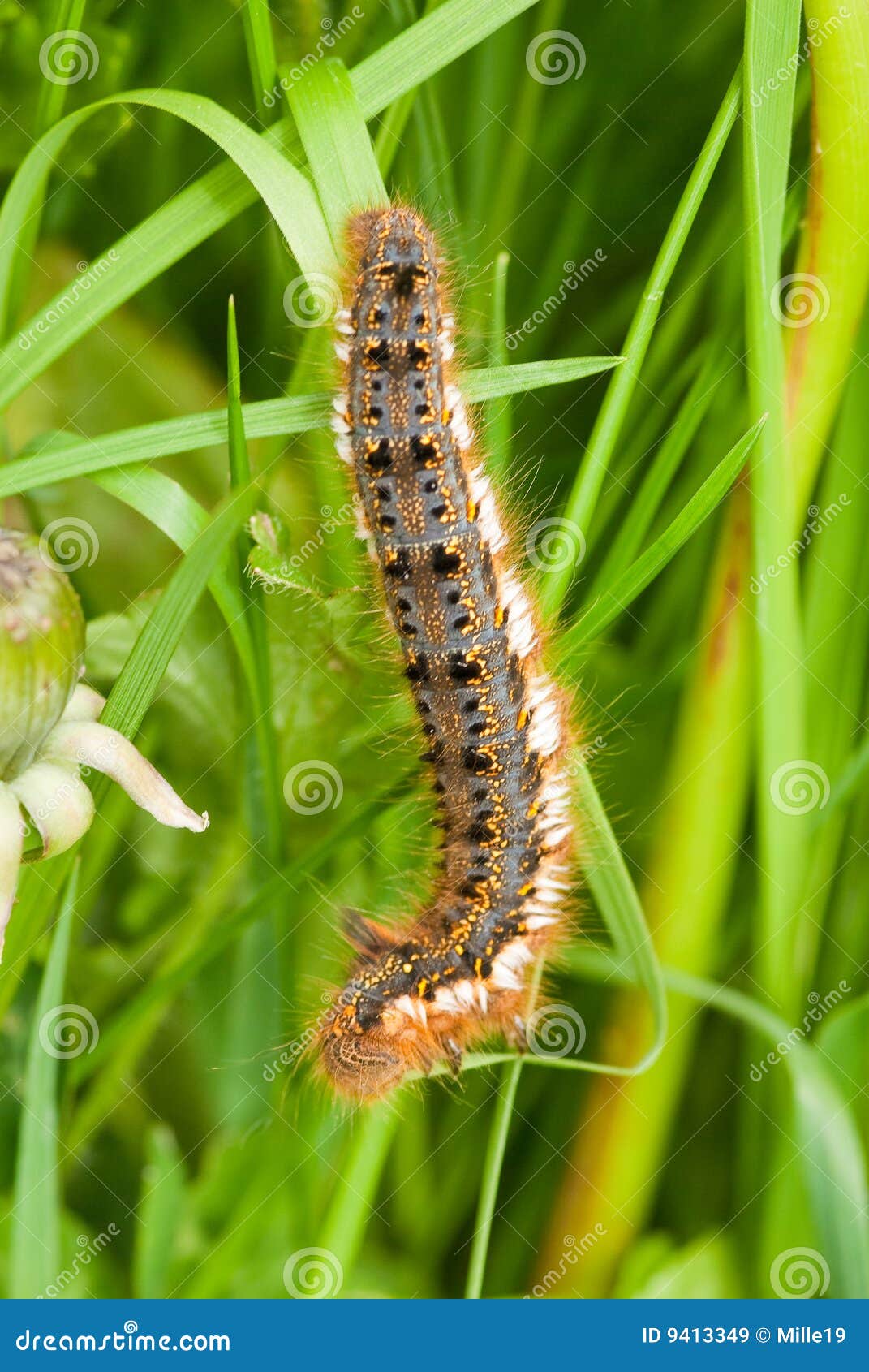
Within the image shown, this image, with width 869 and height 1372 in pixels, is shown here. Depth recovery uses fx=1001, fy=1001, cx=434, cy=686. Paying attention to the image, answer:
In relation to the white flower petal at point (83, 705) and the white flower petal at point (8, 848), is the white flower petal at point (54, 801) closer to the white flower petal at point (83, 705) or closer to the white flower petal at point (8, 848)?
the white flower petal at point (8, 848)

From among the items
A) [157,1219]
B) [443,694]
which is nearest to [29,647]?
[443,694]

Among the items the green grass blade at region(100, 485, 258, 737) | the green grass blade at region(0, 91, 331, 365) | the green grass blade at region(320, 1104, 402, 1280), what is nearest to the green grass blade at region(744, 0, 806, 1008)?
the green grass blade at region(0, 91, 331, 365)

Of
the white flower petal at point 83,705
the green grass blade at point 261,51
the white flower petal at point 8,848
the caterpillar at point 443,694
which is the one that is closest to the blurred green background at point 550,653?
the green grass blade at point 261,51

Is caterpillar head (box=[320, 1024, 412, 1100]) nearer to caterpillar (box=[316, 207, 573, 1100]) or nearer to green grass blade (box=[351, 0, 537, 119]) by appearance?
caterpillar (box=[316, 207, 573, 1100])

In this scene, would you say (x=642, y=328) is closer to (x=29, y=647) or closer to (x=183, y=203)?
(x=183, y=203)

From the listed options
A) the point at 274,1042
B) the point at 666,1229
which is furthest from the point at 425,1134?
the point at 666,1229
